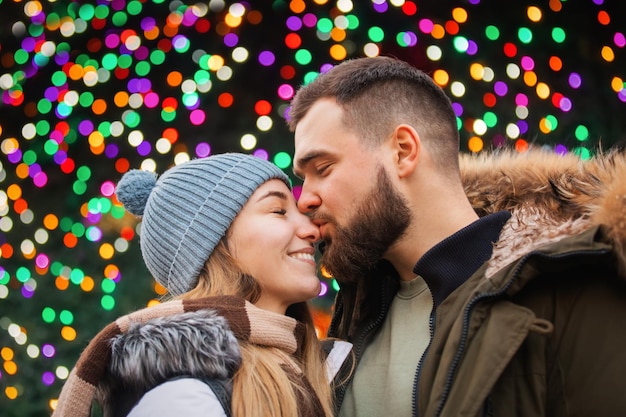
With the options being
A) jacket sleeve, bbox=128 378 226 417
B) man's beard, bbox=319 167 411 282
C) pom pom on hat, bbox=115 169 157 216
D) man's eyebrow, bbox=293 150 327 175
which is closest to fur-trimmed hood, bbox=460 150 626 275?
man's beard, bbox=319 167 411 282

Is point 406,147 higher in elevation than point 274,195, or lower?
higher

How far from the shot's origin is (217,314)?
1.95 metres

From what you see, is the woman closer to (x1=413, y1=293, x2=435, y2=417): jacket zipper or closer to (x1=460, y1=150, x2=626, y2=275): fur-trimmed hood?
(x1=413, y1=293, x2=435, y2=417): jacket zipper

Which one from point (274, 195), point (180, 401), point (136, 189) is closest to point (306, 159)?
point (274, 195)

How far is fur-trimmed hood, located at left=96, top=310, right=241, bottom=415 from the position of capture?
5.85ft

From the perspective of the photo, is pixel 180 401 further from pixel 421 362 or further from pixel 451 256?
pixel 451 256

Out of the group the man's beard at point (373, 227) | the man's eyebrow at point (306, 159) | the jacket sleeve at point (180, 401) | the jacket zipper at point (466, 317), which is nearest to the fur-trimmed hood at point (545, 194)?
the jacket zipper at point (466, 317)

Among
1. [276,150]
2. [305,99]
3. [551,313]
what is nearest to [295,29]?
[276,150]

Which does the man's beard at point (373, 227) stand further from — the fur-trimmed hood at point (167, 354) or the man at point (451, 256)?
the fur-trimmed hood at point (167, 354)

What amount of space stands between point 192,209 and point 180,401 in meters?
0.71

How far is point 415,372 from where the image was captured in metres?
1.97

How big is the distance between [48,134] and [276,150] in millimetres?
1085

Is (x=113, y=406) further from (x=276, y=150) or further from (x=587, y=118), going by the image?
(x=587, y=118)

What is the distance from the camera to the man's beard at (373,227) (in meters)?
2.17
